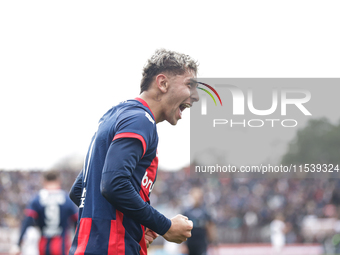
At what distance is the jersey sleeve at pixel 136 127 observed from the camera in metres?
2.14

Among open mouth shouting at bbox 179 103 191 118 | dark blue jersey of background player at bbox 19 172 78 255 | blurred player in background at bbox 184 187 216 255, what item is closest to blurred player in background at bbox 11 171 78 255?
dark blue jersey of background player at bbox 19 172 78 255

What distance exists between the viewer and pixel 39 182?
2795 centimetres

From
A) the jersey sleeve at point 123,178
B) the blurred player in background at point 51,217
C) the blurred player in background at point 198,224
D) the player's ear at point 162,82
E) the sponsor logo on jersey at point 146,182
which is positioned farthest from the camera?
the blurred player in background at point 198,224

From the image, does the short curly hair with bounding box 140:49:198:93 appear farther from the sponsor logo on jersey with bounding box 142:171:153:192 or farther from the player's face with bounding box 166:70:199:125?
the sponsor logo on jersey with bounding box 142:171:153:192

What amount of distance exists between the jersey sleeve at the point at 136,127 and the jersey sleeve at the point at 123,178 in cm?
3

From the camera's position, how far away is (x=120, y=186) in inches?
82.9

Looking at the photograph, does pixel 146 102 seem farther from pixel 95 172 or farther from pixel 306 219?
pixel 306 219

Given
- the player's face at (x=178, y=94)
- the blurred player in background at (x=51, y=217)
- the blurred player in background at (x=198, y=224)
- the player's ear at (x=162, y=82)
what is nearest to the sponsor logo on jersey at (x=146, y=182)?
the player's face at (x=178, y=94)

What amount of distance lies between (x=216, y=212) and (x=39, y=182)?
40.7 ft

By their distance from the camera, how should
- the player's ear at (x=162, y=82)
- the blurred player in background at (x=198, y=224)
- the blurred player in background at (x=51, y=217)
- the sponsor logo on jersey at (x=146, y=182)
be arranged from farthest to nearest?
the blurred player in background at (x=198, y=224), the blurred player in background at (x=51, y=217), the player's ear at (x=162, y=82), the sponsor logo on jersey at (x=146, y=182)

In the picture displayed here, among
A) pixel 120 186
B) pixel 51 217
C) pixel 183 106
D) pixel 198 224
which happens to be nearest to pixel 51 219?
pixel 51 217

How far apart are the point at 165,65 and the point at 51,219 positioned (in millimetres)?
4537

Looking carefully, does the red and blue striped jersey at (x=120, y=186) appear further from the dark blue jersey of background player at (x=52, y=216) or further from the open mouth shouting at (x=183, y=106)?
the dark blue jersey of background player at (x=52, y=216)

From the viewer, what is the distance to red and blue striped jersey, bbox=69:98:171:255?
212 cm
